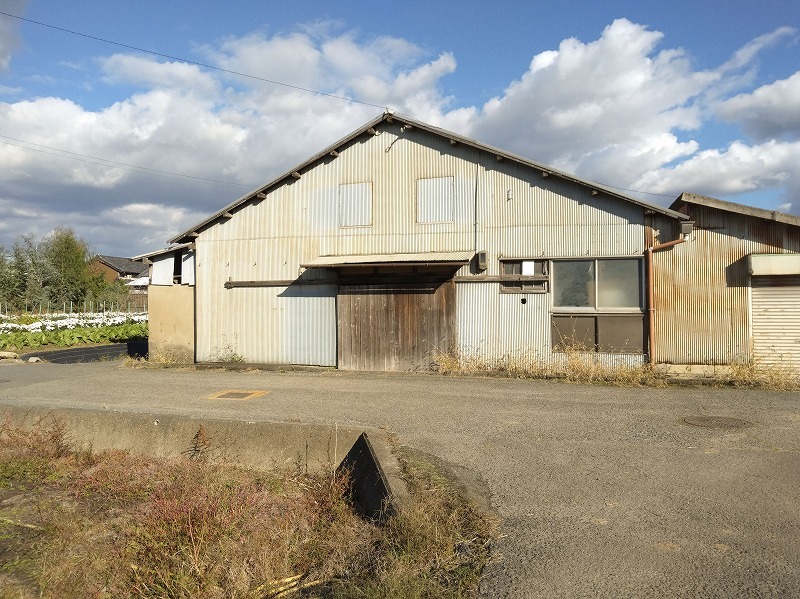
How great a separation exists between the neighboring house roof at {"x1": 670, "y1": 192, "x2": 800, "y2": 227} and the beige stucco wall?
502 inches

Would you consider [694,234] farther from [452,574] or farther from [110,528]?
[110,528]

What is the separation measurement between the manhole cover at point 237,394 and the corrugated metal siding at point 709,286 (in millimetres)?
8429

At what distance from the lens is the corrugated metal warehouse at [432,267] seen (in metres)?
12.5

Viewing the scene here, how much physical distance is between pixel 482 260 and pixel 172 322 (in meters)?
8.95

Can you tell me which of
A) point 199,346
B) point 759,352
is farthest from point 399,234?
point 759,352

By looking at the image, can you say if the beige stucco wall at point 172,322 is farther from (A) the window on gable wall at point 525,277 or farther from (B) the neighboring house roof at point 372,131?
(A) the window on gable wall at point 525,277

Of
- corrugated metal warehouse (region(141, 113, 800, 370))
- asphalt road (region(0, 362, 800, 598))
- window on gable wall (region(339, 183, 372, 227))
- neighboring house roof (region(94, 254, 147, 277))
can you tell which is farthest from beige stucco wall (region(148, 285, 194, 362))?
neighboring house roof (region(94, 254, 147, 277))

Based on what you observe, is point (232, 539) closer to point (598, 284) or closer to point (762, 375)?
point (598, 284)

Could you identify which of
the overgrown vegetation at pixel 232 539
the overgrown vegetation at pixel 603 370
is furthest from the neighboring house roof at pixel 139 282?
the overgrown vegetation at pixel 232 539

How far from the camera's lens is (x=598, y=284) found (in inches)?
509

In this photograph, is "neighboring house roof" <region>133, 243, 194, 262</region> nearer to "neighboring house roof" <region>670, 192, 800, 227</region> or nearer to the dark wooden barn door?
the dark wooden barn door

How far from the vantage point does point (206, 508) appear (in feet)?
16.7

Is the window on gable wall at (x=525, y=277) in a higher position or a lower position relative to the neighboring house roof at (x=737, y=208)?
lower

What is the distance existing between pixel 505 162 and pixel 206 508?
10843mm
